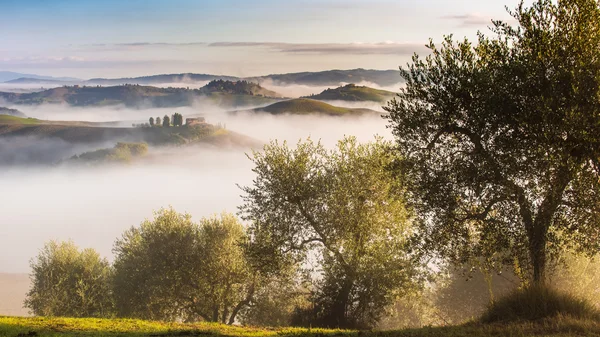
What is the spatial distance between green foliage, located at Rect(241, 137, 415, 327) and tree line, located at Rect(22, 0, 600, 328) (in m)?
0.09

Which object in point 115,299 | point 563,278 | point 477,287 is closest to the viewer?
point 563,278

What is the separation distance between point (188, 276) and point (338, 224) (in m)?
19.2

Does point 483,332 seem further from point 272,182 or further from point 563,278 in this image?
point 563,278

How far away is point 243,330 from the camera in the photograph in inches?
933

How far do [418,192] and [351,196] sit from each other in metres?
8.37

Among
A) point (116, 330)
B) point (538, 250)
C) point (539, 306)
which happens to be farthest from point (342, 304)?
point (116, 330)

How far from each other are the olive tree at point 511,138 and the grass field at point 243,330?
4.30 meters

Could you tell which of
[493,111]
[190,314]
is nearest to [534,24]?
[493,111]

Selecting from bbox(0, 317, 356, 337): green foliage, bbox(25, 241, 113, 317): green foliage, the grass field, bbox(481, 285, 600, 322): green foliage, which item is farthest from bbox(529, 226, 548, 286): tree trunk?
bbox(25, 241, 113, 317): green foliage

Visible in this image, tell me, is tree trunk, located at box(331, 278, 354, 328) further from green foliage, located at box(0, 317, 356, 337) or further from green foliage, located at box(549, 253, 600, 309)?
green foliage, located at box(549, 253, 600, 309)

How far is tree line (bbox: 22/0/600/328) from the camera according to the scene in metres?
21.0

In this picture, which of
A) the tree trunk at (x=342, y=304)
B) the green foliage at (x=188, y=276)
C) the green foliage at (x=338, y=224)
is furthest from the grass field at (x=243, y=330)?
the green foliage at (x=188, y=276)

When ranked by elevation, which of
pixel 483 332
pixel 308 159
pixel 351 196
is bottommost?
pixel 483 332

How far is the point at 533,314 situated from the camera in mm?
20406
